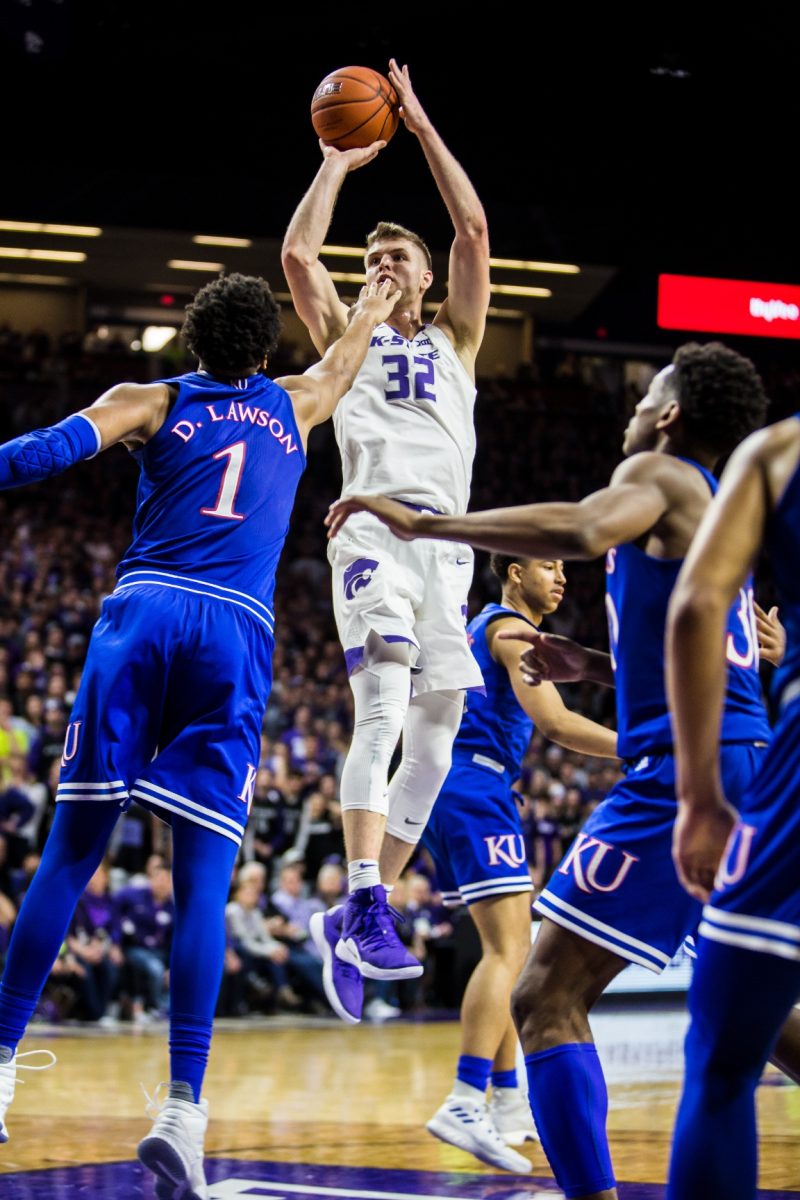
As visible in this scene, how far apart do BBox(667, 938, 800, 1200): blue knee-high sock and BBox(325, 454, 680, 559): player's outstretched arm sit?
0.95 meters

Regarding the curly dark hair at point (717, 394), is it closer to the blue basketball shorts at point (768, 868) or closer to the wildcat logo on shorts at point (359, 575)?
the blue basketball shorts at point (768, 868)

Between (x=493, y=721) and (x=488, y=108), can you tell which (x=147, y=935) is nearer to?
(x=493, y=721)

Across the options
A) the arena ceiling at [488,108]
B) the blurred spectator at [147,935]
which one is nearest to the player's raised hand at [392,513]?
the blurred spectator at [147,935]

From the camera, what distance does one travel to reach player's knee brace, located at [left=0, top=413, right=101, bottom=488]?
382 centimetres

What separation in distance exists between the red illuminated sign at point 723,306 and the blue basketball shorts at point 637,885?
790cm

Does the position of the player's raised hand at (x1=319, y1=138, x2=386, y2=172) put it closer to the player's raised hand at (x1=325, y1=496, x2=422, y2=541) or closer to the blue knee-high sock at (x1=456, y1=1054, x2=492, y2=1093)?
the player's raised hand at (x1=325, y1=496, x2=422, y2=541)

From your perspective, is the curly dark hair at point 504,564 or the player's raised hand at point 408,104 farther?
the curly dark hair at point 504,564

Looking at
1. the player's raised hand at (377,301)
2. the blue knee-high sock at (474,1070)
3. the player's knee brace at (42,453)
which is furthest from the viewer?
the blue knee-high sock at (474,1070)

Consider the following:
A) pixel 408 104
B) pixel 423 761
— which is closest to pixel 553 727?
pixel 423 761

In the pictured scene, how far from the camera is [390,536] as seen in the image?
17.0ft

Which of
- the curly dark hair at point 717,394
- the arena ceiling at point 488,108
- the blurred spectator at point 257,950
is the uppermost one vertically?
the arena ceiling at point 488,108

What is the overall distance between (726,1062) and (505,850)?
345 centimetres

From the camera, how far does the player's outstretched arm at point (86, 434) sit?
3824 millimetres

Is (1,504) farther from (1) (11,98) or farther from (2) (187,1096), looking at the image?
(2) (187,1096)
